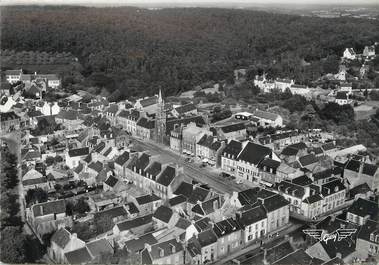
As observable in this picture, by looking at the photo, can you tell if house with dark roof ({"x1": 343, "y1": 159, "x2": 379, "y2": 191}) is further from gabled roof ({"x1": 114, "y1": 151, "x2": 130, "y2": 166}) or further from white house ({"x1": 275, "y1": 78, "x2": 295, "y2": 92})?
white house ({"x1": 275, "y1": 78, "x2": 295, "y2": 92})

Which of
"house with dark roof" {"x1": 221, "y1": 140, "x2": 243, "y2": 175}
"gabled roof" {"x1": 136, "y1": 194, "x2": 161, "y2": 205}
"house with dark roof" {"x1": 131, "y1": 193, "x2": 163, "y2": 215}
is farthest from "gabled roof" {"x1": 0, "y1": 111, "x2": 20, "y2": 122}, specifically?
"gabled roof" {"x1": 136, "y1": 194, "x2": 161, "y2": 205}

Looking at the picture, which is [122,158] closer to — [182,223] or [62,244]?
[182,223]

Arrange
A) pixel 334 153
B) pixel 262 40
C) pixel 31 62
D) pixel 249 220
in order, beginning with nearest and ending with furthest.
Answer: pixel 249 220, pixel 334 153, pixel 31 62, pixel 262 40

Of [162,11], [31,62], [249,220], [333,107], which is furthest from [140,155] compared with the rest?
[31,62]

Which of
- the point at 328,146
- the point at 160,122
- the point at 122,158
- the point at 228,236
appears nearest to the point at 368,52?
the point at 328,146

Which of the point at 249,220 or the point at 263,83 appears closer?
the point at 249,220

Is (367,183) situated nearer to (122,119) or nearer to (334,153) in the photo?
(334,153)

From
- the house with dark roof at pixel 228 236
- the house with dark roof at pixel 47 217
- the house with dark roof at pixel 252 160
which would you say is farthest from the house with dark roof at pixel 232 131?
the house with dark roof at pixel 47 217

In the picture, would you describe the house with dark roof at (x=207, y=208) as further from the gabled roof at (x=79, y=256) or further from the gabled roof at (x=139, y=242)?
the gabled roof at (x=79, y=256)
